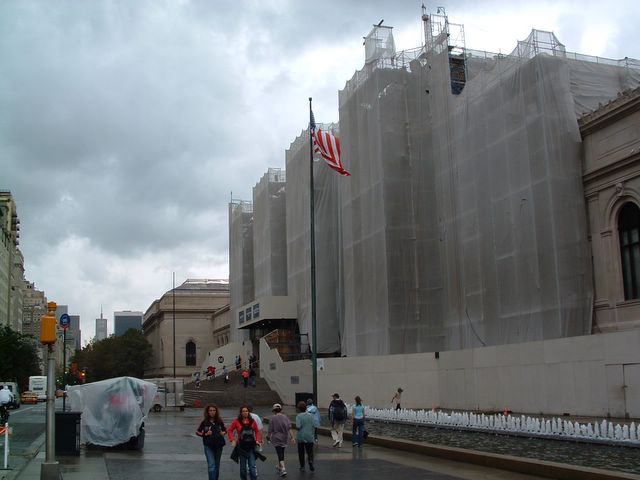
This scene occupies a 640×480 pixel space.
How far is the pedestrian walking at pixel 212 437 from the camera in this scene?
14.0 meters

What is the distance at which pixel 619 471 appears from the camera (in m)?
13.8

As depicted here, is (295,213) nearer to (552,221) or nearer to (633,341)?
(552,221)

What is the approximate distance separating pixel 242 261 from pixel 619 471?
6339cm

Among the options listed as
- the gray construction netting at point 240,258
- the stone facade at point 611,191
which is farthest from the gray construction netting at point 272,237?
the stone facade at point 611,191

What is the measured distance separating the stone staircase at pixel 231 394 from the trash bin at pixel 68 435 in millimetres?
28337

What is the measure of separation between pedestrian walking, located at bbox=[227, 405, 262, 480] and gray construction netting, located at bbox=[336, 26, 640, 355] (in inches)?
755

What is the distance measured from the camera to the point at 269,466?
719 inches

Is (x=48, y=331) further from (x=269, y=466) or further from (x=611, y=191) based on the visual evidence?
(x=611, y=191)

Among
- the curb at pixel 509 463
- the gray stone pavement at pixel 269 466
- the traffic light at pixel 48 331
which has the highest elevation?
the traffic light at pixel 48 331

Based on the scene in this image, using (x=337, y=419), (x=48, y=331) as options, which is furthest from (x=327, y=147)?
(x=48, y=331)

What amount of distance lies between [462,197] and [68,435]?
22097mm

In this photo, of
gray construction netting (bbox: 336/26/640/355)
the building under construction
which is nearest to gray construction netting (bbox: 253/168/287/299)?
the building under construction

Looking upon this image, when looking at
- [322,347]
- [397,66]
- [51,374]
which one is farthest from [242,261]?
[51,374]

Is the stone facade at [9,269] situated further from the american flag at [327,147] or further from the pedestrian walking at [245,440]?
the pedestrian walking at [245,440]
